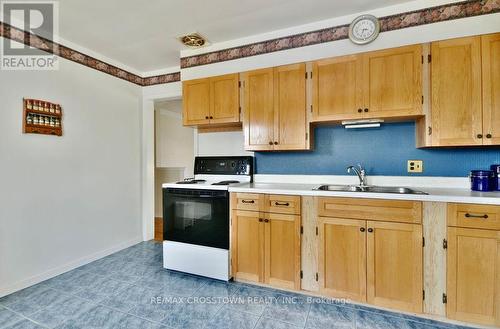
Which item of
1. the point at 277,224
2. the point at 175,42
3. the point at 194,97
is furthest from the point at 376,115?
the point at 175,42

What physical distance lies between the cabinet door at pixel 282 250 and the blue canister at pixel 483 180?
4.67 feet

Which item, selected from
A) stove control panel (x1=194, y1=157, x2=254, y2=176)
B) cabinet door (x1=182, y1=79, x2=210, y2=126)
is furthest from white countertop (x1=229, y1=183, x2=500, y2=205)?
cabinet door (x1=182, y1=79, x2=210, y2=126)

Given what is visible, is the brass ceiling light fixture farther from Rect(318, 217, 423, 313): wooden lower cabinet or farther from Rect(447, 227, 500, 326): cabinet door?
Rect(447, 227, 500, 326): cabinet door

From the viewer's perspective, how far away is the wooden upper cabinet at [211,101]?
2.61 m

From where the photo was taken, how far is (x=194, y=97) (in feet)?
9.19

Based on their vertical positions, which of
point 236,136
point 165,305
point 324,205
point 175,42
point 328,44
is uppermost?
point 175,42

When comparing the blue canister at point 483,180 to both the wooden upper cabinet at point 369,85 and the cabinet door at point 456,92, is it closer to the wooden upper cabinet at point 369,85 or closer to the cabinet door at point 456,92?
the cabinet door at point 456,92

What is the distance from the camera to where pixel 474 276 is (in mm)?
1648

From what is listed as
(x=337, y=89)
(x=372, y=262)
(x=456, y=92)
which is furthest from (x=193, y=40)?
(x=372, y=262)

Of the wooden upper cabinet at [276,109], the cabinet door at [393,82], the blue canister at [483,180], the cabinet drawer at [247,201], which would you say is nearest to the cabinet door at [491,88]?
the blue canister at [483,180]

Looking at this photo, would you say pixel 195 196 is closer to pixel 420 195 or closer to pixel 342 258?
pixel 342 258

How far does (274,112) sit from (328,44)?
0.84 m

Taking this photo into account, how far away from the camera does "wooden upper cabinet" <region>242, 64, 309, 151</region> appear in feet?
7.69

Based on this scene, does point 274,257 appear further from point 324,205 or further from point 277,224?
point 324,205
